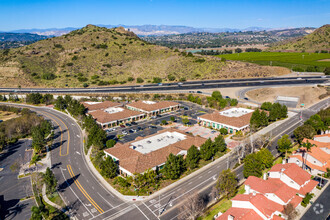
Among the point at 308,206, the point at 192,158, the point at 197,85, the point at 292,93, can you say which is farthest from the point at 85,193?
the point at 292,93

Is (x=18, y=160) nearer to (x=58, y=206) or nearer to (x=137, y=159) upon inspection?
(x=58, y=206)

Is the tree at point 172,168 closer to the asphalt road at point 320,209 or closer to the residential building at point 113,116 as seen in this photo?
the asphalt road at point 320,209

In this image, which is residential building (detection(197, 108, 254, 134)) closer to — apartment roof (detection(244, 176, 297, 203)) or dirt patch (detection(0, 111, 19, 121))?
apartment roof (detection(244, 176, 297, 203))

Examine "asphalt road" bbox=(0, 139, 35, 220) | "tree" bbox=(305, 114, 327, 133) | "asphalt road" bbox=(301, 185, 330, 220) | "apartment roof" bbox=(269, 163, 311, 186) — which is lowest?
"asphalt road" bbox=(0, 139, 35, 220)

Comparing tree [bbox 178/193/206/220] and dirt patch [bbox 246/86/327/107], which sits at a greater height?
dirt patch [bbox 246/86/327/107]

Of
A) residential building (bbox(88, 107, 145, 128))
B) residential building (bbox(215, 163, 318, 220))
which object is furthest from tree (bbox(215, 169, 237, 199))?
residential building (bbox(88, 107, 145, 128))

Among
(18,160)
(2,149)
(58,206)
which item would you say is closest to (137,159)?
(58,206)

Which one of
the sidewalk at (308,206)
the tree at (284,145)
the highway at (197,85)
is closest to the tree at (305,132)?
the tree at (284,145)
